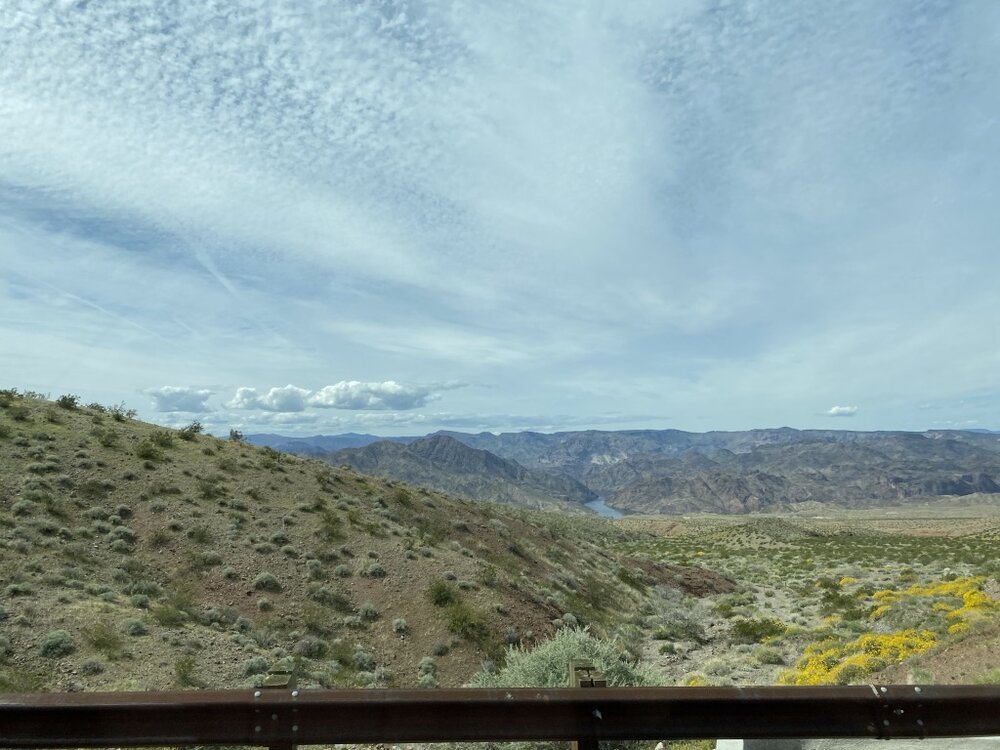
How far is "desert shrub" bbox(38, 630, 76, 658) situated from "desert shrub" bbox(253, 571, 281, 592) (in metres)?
5.52

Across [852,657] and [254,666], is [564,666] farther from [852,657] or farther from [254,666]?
[852,657]

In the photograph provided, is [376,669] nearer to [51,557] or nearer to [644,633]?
[51,557]

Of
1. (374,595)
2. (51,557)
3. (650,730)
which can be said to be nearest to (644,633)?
(374,595)

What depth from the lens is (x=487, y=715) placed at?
9.90ft

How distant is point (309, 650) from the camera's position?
14.3m

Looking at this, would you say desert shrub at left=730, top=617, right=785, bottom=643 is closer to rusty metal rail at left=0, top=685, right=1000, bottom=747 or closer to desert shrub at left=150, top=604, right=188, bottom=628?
desert shrub at left=150, top=604, right=188, bottom=628

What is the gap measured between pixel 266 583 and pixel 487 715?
625 inches

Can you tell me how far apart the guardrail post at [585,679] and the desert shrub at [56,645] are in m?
12.0

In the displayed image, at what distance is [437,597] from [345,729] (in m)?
15.2

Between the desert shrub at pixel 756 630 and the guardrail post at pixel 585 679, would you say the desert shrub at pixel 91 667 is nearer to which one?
the guardrail post at pixel 585 679

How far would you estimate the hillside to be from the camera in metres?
12.1

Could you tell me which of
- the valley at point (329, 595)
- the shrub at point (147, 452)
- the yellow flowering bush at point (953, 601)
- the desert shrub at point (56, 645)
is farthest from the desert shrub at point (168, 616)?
the yellow flowering bush at point (953, 601)

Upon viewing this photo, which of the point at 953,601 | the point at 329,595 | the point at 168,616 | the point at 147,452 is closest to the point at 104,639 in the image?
the point at 168,616

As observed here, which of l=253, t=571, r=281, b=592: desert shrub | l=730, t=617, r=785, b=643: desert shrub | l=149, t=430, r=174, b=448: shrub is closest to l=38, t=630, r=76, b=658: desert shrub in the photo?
l=253, t=571, r=281, b=592: desert shrub
